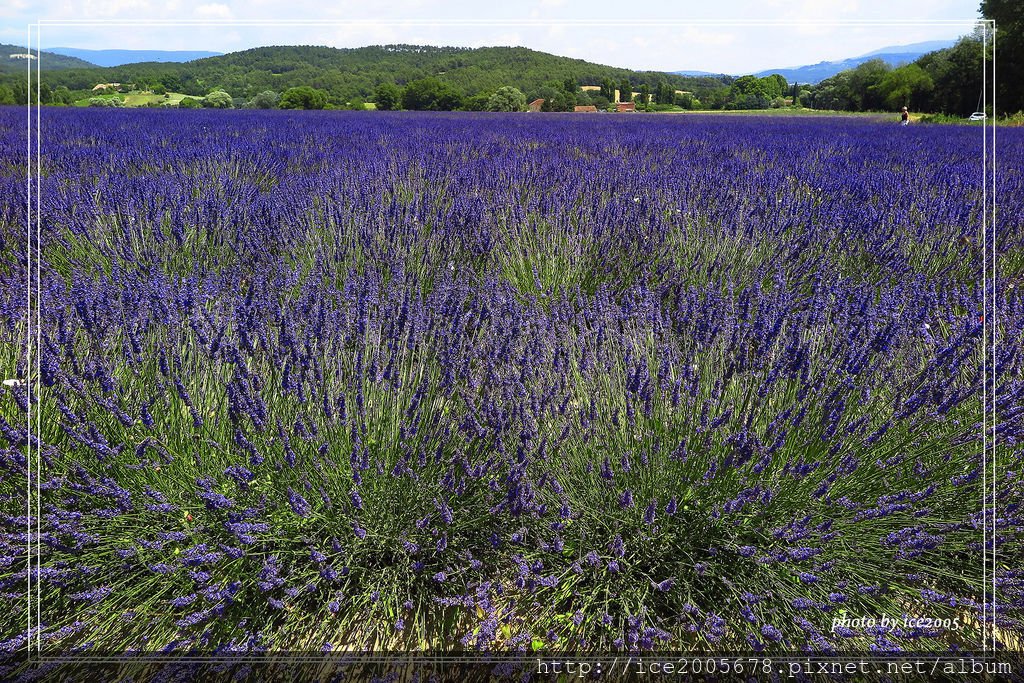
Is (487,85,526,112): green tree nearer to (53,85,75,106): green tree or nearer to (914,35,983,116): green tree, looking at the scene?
(53,85,75,106): green tree

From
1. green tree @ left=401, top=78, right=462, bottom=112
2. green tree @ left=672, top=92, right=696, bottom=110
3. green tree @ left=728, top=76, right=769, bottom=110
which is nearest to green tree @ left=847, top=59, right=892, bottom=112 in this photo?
green tree @ left=728, top=76, right=769, bottom=110

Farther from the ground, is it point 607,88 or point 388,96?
point 607,88

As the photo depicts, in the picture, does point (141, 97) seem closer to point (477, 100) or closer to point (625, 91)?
point (477, 100)

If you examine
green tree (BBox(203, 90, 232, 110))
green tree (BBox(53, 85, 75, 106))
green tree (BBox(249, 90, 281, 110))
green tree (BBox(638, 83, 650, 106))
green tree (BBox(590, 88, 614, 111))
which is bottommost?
green tree (BBox(53, 85, 75, 106))

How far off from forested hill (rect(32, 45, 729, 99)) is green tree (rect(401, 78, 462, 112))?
0.64 metres

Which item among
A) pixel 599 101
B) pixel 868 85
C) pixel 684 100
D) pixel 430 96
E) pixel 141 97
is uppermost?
pixel 684 100

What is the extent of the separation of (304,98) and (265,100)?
1.70 meters

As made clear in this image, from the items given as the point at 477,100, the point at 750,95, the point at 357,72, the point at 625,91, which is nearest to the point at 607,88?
the point at 625,91

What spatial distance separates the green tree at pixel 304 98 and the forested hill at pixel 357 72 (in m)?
0.49

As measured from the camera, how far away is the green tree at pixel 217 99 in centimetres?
2088

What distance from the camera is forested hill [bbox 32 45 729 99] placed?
15738 mm

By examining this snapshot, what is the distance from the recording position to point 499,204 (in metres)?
3.40

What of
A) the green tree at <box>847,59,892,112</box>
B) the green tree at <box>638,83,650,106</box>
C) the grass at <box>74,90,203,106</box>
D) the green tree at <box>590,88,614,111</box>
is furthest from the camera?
the green tree at <box>590,88,614,111</box>

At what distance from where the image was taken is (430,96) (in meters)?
24.7
